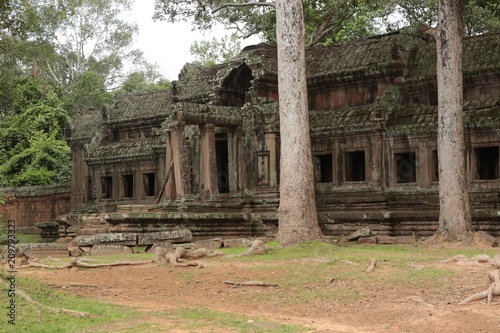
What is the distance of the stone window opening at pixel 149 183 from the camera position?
30.1m

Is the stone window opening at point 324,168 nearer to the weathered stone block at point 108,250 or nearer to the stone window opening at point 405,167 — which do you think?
the stone window opening at point 405,167

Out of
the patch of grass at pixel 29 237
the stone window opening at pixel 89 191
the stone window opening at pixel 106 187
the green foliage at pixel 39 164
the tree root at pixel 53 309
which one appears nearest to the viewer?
the tree root at pixel 53 309

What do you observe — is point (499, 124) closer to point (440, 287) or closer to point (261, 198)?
point (261, 198)

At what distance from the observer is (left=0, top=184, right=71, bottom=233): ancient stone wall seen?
113 feet

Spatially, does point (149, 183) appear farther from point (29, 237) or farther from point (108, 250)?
point (108, 250)

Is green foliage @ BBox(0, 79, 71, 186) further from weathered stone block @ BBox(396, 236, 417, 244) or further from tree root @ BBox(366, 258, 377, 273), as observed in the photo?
tree root @ BBox(366, 258, 377, 273)

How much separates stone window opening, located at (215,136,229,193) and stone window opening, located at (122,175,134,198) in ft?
19.2

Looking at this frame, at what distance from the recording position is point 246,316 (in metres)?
10.1

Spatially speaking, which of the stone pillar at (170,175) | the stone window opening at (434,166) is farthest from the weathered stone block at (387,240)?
the stone pillar at (170,175)

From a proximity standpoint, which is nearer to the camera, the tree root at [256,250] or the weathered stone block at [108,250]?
the tree root at [256,250]

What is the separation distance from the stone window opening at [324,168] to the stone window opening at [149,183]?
796 centimetres

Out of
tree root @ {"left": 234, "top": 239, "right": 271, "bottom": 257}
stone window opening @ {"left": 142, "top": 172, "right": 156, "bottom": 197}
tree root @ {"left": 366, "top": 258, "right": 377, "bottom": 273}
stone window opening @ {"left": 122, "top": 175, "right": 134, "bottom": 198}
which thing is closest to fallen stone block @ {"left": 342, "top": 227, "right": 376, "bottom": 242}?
tree root @ {"left": 234, "top": 239, "right": 271, "bottom": 257}

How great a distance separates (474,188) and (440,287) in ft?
31.4

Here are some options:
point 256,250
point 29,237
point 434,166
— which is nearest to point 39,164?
point 29,237
